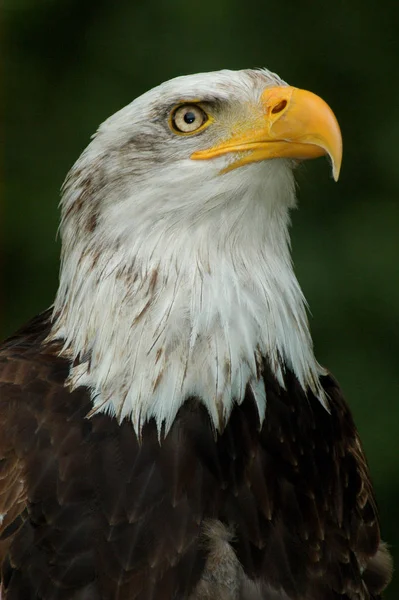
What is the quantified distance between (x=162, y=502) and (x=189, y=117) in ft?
3.16

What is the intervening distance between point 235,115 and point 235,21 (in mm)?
2201

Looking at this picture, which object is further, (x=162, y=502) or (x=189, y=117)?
(x=189, y=117)

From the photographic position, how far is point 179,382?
2627 millimetres

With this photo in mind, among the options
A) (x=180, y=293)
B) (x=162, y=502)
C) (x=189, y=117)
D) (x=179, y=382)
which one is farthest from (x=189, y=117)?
(x=162, y=502)

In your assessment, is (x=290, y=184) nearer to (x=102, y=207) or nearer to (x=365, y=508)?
(x=102, y=207)

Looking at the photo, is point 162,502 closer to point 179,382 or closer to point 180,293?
point 179,382

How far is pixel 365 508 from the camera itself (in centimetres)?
304

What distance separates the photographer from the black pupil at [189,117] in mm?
2715

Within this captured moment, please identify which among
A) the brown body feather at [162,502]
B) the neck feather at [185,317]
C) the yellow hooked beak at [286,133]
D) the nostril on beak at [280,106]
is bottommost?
the brown body feather at [162,502]

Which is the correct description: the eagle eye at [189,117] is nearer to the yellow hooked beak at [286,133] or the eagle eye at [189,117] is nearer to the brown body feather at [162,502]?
the yellow hooked beak at [286,133]

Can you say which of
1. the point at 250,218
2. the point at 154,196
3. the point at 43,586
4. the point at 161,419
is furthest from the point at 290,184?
the point at 43,586

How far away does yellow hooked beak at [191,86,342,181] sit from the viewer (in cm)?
258

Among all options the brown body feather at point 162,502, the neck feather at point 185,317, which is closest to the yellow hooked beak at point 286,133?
the neck feather at point 185,317

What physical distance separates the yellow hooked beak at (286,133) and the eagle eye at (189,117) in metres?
0.07
